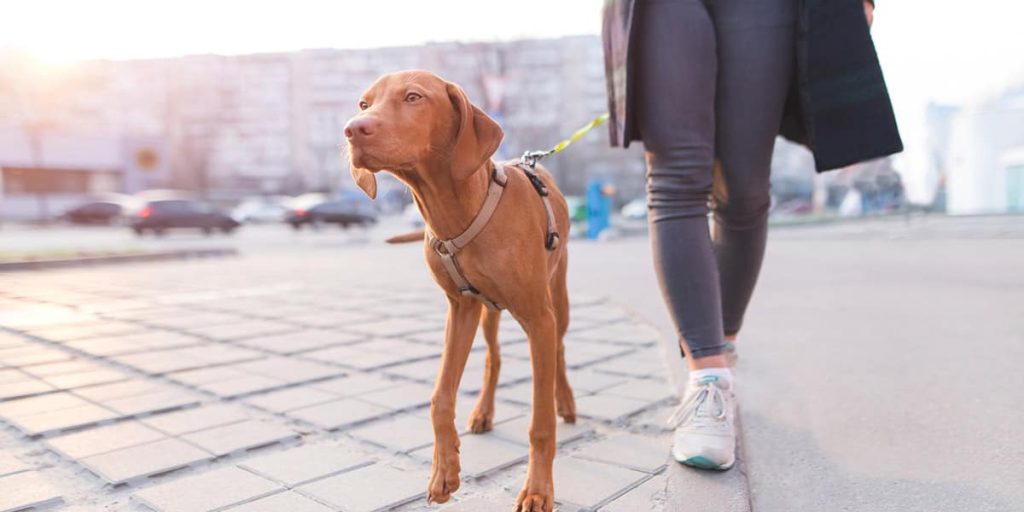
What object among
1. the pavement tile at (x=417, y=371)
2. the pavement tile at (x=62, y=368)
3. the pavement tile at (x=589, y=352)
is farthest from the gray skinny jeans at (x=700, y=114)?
the pavement tile at (x=62, y=368)

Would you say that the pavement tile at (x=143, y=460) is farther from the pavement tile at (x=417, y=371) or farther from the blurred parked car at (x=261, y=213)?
the blurred parked car at (x=261, y=213)

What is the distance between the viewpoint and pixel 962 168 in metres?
21.2

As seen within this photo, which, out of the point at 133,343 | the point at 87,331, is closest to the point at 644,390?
the point at 133,343

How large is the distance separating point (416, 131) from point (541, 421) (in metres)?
0.79

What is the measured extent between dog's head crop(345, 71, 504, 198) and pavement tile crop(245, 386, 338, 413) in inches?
53.2

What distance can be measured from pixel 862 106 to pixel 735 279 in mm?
704

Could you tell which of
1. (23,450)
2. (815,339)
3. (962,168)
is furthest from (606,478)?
(962,168)

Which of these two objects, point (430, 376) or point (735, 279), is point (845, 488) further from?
point (430, 376)

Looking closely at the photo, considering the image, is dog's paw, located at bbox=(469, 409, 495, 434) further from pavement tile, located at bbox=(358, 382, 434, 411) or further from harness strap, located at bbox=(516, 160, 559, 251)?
harness strap, located at bbox=(516, 160, 559, 251)

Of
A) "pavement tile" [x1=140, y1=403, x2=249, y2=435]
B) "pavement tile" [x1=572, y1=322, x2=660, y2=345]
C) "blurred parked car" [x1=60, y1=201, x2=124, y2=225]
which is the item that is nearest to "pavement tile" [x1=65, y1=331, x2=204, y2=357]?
"pavement tile" [x1=140, y1=403, x2=249, y2=435]

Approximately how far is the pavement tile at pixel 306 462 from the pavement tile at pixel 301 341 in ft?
5.64

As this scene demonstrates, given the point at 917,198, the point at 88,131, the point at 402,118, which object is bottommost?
the point at 917,198

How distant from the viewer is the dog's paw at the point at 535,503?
5.67ft

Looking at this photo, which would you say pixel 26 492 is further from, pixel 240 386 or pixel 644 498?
pixel 644 498
